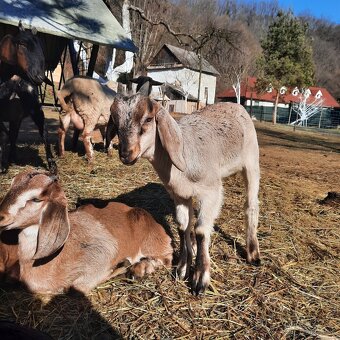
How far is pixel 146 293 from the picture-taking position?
10.5ft

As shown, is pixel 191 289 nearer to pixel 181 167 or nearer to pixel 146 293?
pixel 146 293

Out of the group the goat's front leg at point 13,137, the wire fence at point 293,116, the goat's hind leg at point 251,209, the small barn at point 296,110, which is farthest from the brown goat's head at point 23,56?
the wire fence at point 293,116

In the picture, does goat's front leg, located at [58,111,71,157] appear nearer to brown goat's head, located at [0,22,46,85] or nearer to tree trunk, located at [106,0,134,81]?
brown goat's head, located at [0,22,46,85]

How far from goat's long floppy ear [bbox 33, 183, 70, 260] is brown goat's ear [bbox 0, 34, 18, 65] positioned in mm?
3768

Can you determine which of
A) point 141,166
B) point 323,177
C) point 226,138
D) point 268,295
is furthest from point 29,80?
point 323,177

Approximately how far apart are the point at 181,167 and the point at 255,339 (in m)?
1.28

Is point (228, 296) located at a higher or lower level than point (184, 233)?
lower

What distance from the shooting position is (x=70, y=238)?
3252 millimetres

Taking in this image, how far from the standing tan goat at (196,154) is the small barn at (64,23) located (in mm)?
4891

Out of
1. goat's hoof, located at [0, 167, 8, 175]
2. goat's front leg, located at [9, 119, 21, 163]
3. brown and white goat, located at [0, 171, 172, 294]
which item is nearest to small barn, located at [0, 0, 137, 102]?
goat's front leg, located at [9, 119, 21, 163]

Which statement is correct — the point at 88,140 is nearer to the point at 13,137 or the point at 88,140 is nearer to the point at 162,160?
the point at 13,137

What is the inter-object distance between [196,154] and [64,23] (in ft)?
20.4

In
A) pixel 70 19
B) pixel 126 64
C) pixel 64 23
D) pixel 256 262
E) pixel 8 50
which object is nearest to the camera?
pixel 256 262

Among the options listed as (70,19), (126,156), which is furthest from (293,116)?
(126,156)
